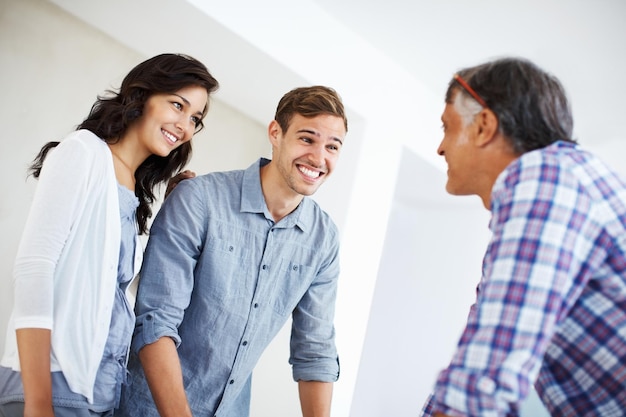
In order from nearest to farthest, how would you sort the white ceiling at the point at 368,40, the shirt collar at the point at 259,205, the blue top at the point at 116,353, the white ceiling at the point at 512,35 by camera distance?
the blue top at the point at 116,353 < the shirt collar at the point at 259,205 < the white ceiling at the point at 368,40 < the white ceiling at the point at 512,35

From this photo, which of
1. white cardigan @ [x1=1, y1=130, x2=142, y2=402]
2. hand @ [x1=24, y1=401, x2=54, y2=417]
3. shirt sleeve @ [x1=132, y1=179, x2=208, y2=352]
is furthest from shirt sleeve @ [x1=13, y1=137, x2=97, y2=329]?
shirt sleeve @ [x1=132, y1=179, x2=208, y2=352]

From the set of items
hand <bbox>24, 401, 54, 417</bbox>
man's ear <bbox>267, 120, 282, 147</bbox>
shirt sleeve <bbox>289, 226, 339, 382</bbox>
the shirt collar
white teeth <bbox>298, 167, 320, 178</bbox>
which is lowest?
hand <bbox>24, 401, 54, 417</bbox>

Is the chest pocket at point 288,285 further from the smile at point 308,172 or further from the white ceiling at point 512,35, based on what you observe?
the white ceiling at point 512,35

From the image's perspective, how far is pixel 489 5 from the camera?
3475 mm

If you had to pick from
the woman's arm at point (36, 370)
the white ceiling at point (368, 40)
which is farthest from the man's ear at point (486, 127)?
the white ceiling at point (368, 40)

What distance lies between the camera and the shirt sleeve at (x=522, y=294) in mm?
798

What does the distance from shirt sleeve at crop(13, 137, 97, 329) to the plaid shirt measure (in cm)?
87

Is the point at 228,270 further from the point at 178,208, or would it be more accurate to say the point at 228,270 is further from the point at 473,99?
the point at 473,99

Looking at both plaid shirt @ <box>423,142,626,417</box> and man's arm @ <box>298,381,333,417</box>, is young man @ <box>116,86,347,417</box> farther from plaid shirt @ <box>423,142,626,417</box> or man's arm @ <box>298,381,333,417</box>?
plaid shirt @ <box>423,142,626,417</box>

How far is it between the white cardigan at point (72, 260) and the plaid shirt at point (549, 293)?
0.87m

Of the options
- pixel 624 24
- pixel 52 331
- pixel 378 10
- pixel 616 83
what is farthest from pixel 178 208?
pixel 616 83

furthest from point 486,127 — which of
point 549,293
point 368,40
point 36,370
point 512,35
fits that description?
point 368,40

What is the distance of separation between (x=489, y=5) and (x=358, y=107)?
3.25ft

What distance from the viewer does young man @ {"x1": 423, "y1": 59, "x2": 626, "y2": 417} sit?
805 millimetres
